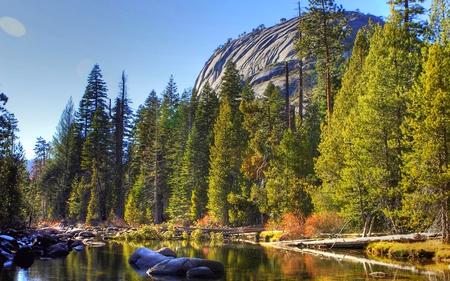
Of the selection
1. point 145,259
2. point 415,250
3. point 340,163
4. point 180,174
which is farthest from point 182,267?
point 180,174

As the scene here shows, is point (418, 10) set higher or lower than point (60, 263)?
higher

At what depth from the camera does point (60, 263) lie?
771 inches

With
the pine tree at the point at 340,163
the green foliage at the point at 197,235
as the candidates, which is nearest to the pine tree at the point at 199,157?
the green foliage at the point at 197,235

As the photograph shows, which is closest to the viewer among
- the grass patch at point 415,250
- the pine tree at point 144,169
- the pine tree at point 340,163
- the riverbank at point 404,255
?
the riverbank at point 404,255

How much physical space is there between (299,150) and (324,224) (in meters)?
7.54

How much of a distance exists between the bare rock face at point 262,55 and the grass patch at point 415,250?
72.3 metres

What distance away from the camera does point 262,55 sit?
125m

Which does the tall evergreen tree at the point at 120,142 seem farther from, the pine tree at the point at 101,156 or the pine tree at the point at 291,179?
the pine tree at the point at 291,179

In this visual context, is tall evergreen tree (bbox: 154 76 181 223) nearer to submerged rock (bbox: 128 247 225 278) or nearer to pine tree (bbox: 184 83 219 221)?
pine tree (bbox: 184 83 219 221)

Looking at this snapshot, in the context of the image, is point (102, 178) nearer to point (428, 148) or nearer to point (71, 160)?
point (71, 160)

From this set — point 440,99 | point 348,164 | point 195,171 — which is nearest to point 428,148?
point 440,99

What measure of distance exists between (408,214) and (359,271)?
7.47 m

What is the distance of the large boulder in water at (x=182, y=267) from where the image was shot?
Result: 53.3 ft

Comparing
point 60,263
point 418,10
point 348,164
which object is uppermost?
point 418,10
